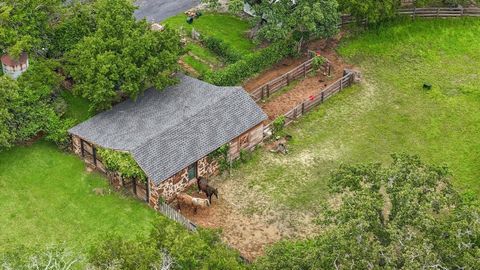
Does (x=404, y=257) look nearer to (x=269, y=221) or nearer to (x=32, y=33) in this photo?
(x=269, y=221)

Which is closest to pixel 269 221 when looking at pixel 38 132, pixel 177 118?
pixel 177 118

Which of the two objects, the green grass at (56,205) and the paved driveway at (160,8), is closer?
the green grass at (56,205)

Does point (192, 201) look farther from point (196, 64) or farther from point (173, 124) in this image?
point (196, 64)

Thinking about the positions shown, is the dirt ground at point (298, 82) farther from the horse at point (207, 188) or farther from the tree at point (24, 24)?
the tree at point (24, 24)

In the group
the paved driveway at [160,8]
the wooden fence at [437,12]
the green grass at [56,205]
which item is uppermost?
the paved driveway at [160,8]

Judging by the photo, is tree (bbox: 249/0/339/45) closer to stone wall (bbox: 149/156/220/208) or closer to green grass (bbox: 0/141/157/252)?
stone wall (bbox: 149/156/220/208)

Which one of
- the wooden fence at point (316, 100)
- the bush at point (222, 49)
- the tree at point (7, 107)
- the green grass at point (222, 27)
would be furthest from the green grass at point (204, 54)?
the tree at point (7, 107)
